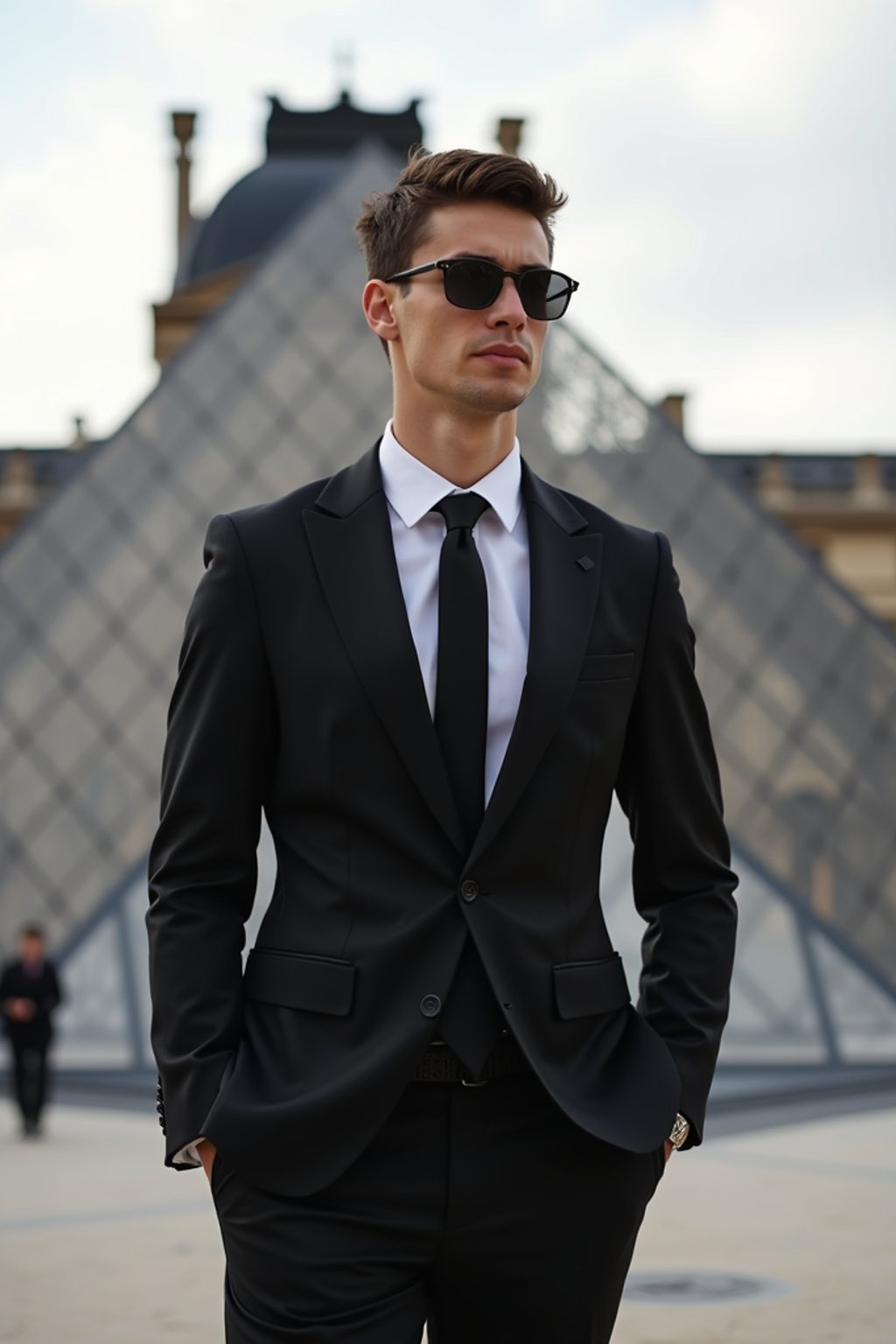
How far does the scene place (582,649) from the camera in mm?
1875

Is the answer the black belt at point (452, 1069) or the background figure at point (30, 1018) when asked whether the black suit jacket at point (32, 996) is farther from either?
the black belt at point (452, 1069)

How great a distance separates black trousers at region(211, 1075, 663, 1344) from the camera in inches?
66.7

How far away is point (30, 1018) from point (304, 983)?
800 cm

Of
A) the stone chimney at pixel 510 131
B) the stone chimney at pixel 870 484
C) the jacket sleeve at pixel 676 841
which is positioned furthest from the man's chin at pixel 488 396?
the stone chimney at pixel 870 484

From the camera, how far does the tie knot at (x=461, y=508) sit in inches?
75.7

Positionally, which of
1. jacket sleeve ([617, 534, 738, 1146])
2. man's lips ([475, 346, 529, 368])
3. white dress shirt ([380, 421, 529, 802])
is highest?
man's lips ([475, 346, 529, 368])

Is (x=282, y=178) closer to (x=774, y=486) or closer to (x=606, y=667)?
(x=774, y=486)

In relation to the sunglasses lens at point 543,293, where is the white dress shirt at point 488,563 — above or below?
below

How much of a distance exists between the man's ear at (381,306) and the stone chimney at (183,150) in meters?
41.8

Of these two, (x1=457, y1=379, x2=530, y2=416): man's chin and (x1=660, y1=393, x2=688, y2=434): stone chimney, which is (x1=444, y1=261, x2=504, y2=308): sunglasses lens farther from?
(x1=660, y1=393, x2=688, y2=434): stone chimney

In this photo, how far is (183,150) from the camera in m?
43.1

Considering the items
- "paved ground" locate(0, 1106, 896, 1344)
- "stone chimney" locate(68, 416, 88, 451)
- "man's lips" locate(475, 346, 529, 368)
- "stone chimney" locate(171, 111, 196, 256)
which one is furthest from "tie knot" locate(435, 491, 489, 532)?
"stone chimney" locate(171, 111, 196, 256)

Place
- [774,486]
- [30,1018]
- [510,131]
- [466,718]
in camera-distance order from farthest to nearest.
→ 1. [774,486]
2. [510,131]
3. [30,1018]
4. [466,718]

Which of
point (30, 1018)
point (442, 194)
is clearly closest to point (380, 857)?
point (442, 194)
